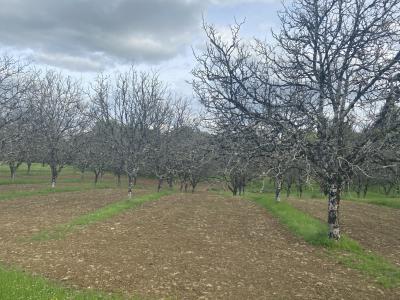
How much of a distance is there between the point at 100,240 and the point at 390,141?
463 inches

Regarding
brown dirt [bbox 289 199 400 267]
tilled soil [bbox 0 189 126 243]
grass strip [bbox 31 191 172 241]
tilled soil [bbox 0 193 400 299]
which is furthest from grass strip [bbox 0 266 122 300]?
brown dirt [bbox 289 199 400 267]

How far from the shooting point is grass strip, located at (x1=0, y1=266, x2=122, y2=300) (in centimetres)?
868

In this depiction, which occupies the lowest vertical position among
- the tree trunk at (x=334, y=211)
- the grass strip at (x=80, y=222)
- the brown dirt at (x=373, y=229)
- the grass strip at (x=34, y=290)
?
the grass strip at (x=34, y=290)

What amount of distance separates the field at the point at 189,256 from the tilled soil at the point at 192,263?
1.2 inches

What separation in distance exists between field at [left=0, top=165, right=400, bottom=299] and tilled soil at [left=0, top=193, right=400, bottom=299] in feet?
0.10

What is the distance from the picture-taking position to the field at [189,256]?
10234mm

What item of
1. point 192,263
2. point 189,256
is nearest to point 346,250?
point 189,256

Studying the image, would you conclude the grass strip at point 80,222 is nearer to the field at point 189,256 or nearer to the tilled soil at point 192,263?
the field at point 189,256

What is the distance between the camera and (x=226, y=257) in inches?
532

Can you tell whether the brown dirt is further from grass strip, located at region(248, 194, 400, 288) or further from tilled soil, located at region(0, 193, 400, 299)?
tilled soil, located at region(0, 193, 400, 299)

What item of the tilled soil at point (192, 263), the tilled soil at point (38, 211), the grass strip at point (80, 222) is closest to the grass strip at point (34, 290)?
the tilled soil at point (192, 263)

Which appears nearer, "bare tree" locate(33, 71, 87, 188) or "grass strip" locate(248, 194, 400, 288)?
"grass strip" locate(248, 194, 400, 288)

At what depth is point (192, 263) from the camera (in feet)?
41.3

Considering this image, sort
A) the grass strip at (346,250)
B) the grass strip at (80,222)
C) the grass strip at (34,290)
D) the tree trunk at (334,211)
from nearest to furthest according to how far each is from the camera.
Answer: the grass strip at (34,290) < the grass strip at (346,250) < the tree trunk at (334,211) < the grass strip at (80,222)
